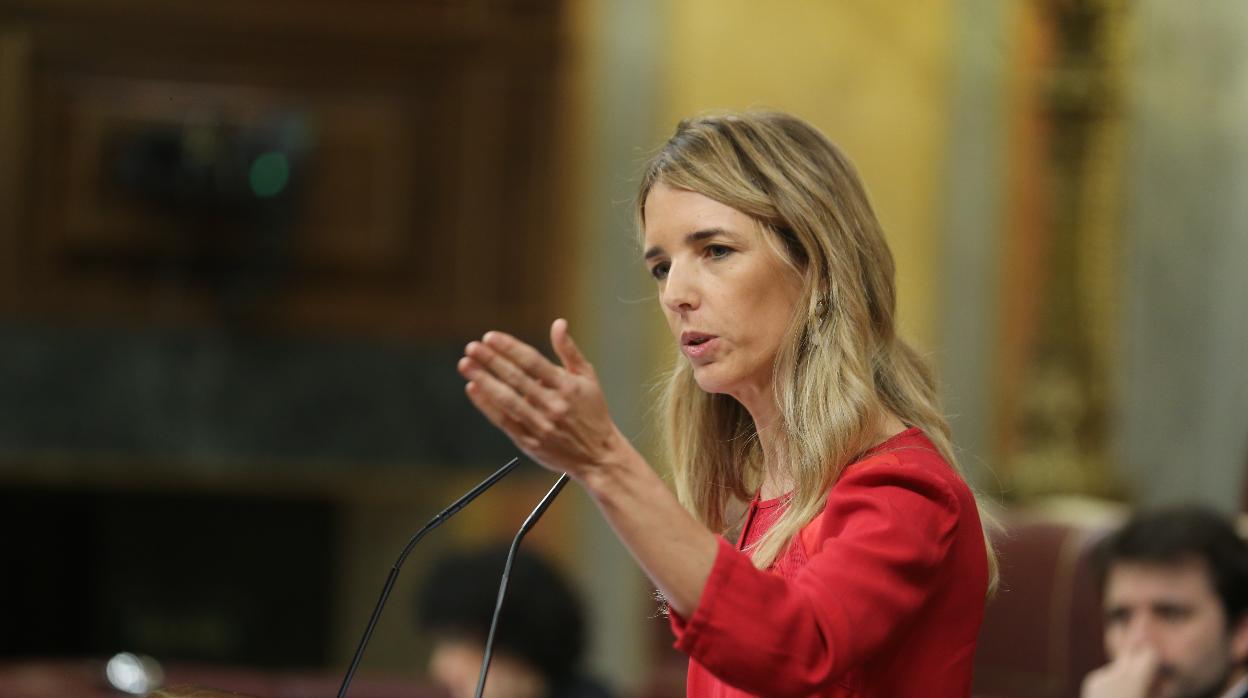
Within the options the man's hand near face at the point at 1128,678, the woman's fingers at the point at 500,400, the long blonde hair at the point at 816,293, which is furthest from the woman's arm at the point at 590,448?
the man's hand near face at the point at 1128,678

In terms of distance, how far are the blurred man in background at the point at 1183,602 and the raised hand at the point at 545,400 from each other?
1868 millimetres

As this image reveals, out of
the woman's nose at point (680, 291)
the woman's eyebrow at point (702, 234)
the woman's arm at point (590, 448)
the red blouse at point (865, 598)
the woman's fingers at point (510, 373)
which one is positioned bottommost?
the red blouse at point (865, 598)

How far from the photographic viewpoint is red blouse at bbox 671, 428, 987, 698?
1.37 metres

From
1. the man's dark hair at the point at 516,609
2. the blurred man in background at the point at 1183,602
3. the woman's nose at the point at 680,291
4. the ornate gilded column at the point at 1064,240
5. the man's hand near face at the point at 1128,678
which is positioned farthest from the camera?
the ornate gilded column at the point at 1064,240

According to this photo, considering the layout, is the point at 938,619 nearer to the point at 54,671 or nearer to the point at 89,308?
the point at 54,671

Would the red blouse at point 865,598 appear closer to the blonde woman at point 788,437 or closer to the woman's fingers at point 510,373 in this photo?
the blonde woman at point 788,437

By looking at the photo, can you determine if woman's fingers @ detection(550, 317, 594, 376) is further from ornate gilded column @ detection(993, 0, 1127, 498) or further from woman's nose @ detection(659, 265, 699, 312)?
ornate gilded column @ detection(993, 0, 1127, 498)

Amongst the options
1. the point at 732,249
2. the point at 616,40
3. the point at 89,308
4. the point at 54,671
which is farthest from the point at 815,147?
the point at 89,308

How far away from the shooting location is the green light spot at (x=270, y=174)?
5.66 m

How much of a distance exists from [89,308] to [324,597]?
4.72 feet

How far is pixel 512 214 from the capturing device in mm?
5883

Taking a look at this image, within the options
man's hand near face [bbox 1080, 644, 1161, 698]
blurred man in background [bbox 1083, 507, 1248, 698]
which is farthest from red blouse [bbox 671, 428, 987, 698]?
blurred man in background [bbox 1083, 507, 1248, 698]

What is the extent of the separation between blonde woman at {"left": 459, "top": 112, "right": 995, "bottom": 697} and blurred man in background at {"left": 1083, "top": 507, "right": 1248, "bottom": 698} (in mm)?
1437

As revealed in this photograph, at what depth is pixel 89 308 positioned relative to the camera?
5766mm
